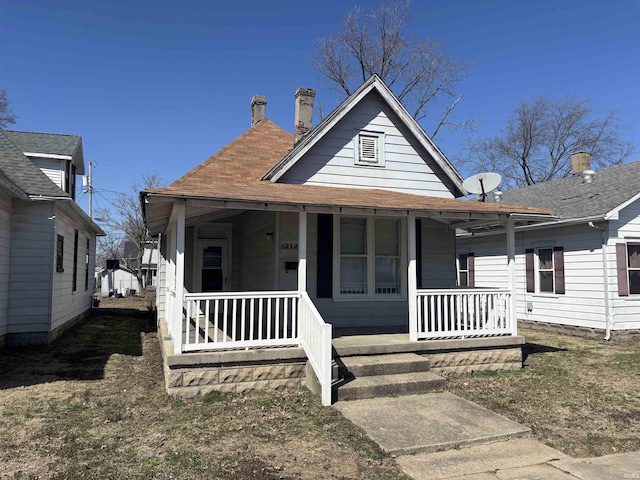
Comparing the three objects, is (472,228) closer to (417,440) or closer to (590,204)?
(590,204)

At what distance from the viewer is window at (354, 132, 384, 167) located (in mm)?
10445

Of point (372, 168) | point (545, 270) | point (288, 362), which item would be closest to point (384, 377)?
point (288, 362)

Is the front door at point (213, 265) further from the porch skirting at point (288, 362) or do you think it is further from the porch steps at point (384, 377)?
the porch steps at point (384, 377)

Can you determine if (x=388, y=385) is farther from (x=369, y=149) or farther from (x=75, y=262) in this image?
(x=75, y=262)

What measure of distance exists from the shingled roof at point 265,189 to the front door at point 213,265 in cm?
283

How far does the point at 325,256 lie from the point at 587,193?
9.69 meters

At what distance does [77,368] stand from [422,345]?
20.0 ft

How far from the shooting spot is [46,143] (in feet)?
45.5

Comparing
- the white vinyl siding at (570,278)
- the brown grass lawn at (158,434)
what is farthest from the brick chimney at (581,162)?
the brown grass lawn at (158,434)

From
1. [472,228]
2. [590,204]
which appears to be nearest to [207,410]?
[472,228]

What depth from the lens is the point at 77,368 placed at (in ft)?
26.6

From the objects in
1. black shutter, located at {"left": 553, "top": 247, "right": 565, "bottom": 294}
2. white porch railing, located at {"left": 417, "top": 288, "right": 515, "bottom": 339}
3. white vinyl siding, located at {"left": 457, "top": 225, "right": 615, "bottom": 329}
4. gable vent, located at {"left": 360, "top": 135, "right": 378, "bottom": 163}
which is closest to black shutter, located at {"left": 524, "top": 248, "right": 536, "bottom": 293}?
white vinyl siding, located at {"left": 457, "top": 225, "right": 615, "bottom": 329}

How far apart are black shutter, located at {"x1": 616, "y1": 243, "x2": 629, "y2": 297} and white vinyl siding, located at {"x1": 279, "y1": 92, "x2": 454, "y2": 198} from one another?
16.7 ft

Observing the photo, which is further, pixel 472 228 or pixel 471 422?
pixel 472 228
